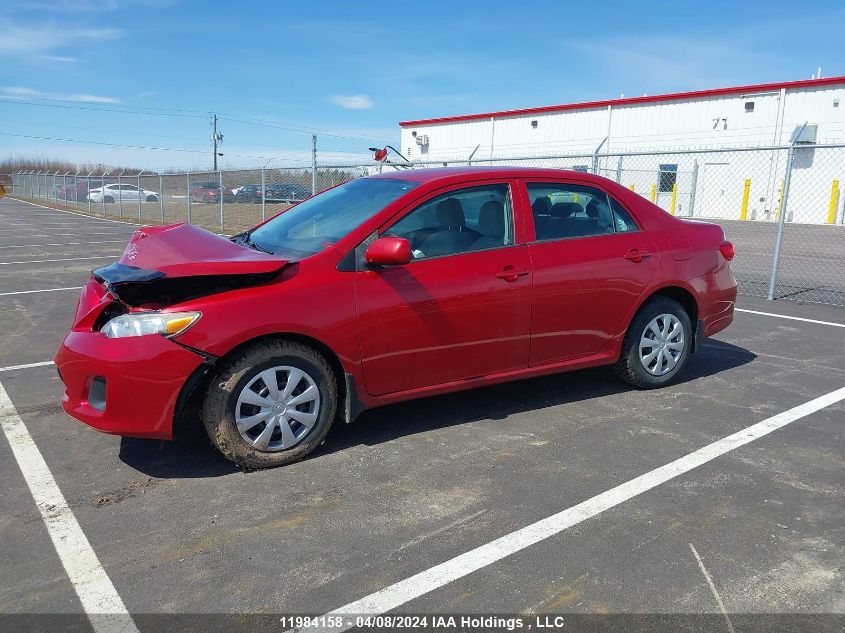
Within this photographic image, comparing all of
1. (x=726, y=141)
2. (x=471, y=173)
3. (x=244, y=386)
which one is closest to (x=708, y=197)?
(x=726, y=141)

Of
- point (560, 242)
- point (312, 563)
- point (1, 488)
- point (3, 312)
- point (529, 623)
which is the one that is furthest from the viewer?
point (3, 312)

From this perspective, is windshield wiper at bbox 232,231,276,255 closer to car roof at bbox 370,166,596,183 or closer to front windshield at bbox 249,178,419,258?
front windshield at bbox 249,178,419,258

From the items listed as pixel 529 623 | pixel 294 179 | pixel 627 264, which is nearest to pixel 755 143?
pixel 294 179

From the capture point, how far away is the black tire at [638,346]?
5.14 meters

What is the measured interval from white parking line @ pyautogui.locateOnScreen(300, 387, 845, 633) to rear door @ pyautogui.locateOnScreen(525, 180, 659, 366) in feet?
3.67

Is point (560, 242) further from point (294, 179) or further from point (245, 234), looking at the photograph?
point (294, 179)

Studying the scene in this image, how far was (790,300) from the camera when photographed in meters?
9.55

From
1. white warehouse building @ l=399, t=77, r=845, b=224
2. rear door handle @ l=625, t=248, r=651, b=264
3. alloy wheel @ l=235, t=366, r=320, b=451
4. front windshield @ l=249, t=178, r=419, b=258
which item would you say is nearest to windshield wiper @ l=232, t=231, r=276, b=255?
front windshield @ l=249, t=178, r=419, b=258

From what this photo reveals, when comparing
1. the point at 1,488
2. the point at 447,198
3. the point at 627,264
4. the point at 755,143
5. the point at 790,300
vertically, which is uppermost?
the point at 755,143

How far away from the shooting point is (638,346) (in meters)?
5.15

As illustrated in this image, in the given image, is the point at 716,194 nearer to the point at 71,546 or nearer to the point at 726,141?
the point at 726,141

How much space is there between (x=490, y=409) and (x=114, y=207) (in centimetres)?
3334

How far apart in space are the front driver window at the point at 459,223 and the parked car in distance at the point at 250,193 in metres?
15.3

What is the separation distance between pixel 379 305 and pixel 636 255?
2135 millimetres
